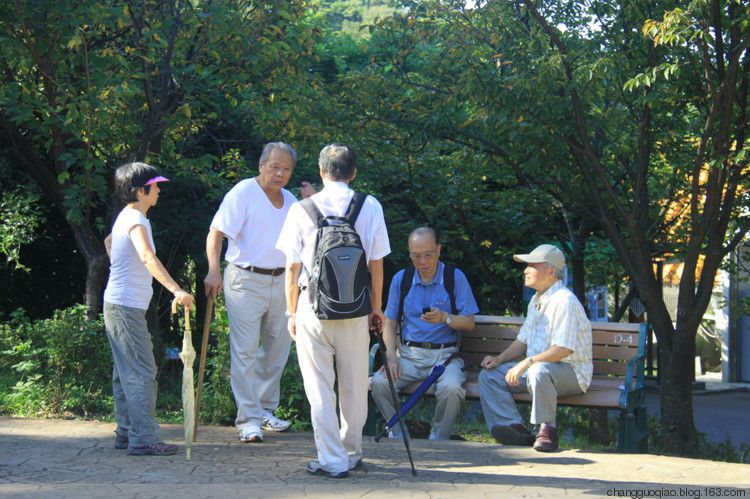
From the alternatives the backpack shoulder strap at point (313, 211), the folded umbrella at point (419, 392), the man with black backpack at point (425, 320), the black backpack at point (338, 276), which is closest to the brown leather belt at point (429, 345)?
the man with black backpack at point (425, 320)

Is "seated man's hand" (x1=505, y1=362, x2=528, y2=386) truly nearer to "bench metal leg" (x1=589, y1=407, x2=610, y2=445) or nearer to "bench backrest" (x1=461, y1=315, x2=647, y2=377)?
"bench backrest" (x1=461, y1=315, x2=647, y2=377)

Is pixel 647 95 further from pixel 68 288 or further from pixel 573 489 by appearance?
pixel 68 288

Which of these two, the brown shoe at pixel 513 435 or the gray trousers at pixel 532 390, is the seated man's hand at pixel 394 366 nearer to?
the gray trousers at pixel 532 390

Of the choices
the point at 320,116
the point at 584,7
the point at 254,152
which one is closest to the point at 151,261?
the point at 320,116

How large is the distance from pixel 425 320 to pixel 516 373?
86cm

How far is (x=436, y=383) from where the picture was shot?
289 inches

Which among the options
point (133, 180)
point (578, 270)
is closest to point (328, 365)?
point (133, 180)

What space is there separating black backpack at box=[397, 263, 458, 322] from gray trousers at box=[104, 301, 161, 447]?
2.15 m

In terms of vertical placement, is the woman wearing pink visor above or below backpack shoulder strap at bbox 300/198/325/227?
below

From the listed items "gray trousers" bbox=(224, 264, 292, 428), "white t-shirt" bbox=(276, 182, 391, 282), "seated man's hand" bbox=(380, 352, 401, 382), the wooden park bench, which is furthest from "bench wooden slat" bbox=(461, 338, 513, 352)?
"white t-shirt" bbox=(276, 182, 391, 282)

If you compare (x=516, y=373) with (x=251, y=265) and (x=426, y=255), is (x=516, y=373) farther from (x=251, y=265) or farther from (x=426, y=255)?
(x=251, y=265)

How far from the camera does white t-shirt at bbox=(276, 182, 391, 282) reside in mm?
5527

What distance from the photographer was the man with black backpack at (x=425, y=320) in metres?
7.43

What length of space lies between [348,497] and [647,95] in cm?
509
